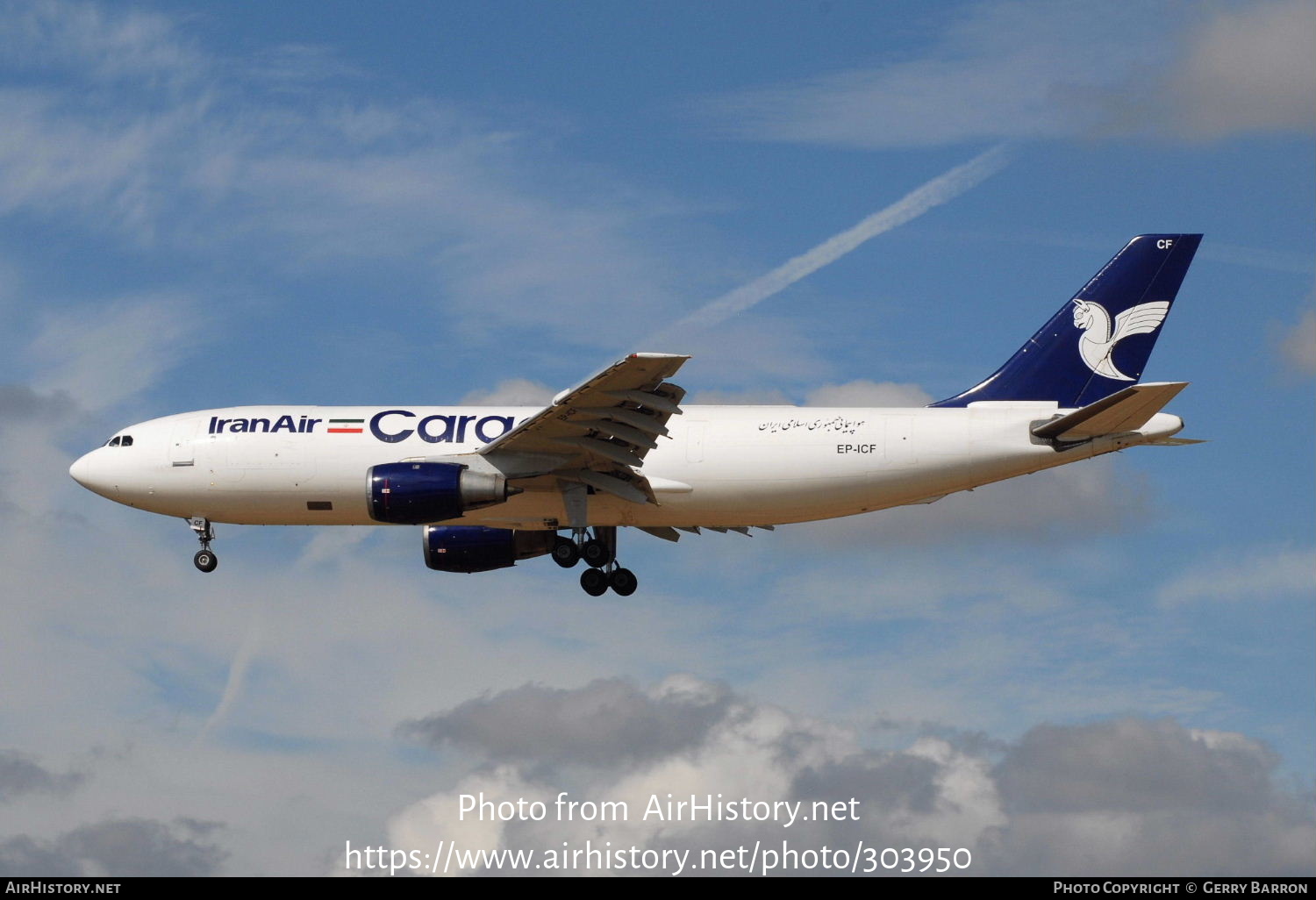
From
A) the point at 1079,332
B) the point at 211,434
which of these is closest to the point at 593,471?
the point at 211,434

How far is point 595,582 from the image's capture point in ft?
166

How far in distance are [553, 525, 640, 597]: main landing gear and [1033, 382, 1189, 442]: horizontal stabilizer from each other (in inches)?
474

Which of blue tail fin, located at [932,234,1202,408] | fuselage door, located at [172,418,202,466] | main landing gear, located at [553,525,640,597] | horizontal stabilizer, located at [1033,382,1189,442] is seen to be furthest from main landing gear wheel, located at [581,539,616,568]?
horizontal stabilizer, located at [1033,382,1189,442]

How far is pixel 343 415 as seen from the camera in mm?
49375

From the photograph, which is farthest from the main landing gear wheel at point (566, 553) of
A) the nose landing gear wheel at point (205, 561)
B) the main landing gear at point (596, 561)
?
the nose landing gear wheel at point (205, 561)

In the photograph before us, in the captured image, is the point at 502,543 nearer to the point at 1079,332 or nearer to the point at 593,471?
the point at 593,471

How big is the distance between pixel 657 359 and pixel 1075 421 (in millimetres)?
10737

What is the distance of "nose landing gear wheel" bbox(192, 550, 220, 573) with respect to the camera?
50.7m

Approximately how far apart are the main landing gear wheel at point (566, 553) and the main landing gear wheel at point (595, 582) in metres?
0.55

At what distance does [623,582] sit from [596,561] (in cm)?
97

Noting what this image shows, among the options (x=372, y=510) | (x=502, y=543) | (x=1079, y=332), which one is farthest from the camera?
(x=502, y=543)

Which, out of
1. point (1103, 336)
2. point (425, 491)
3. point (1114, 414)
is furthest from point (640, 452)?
point (1103, 336)

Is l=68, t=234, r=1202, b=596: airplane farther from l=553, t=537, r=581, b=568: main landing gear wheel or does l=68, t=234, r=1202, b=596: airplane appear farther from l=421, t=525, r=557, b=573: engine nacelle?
l=421, t=525, r=557, b=573: engine nacelle
